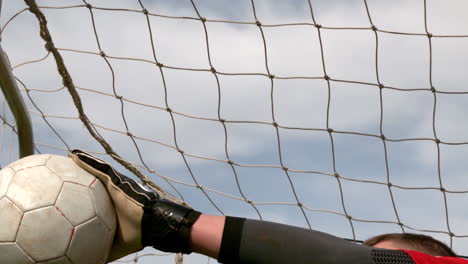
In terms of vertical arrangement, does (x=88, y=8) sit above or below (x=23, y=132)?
above

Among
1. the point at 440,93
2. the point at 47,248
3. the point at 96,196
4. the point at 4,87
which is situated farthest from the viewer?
the point at 440,93

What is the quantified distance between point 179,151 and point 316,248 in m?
1.84

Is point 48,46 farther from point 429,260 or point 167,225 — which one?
point 429,260

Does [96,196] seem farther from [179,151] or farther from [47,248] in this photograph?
[179,151]

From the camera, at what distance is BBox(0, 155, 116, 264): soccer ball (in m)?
1.93

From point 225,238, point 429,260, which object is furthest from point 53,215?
point 429,260

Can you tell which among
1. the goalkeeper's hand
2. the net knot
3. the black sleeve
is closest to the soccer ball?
the goalkeeper's hand

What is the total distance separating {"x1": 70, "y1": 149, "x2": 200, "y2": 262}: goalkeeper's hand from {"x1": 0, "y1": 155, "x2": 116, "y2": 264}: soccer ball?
0.03 m

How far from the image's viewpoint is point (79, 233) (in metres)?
1.96

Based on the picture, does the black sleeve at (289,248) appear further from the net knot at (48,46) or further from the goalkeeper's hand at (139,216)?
the net knot at (48,46)

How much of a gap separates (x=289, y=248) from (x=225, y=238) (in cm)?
16

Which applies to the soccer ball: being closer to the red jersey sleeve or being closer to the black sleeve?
the black sleeve

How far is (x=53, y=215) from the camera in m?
1.95

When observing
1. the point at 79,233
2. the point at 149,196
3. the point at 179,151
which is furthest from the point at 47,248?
the point at 179,151
